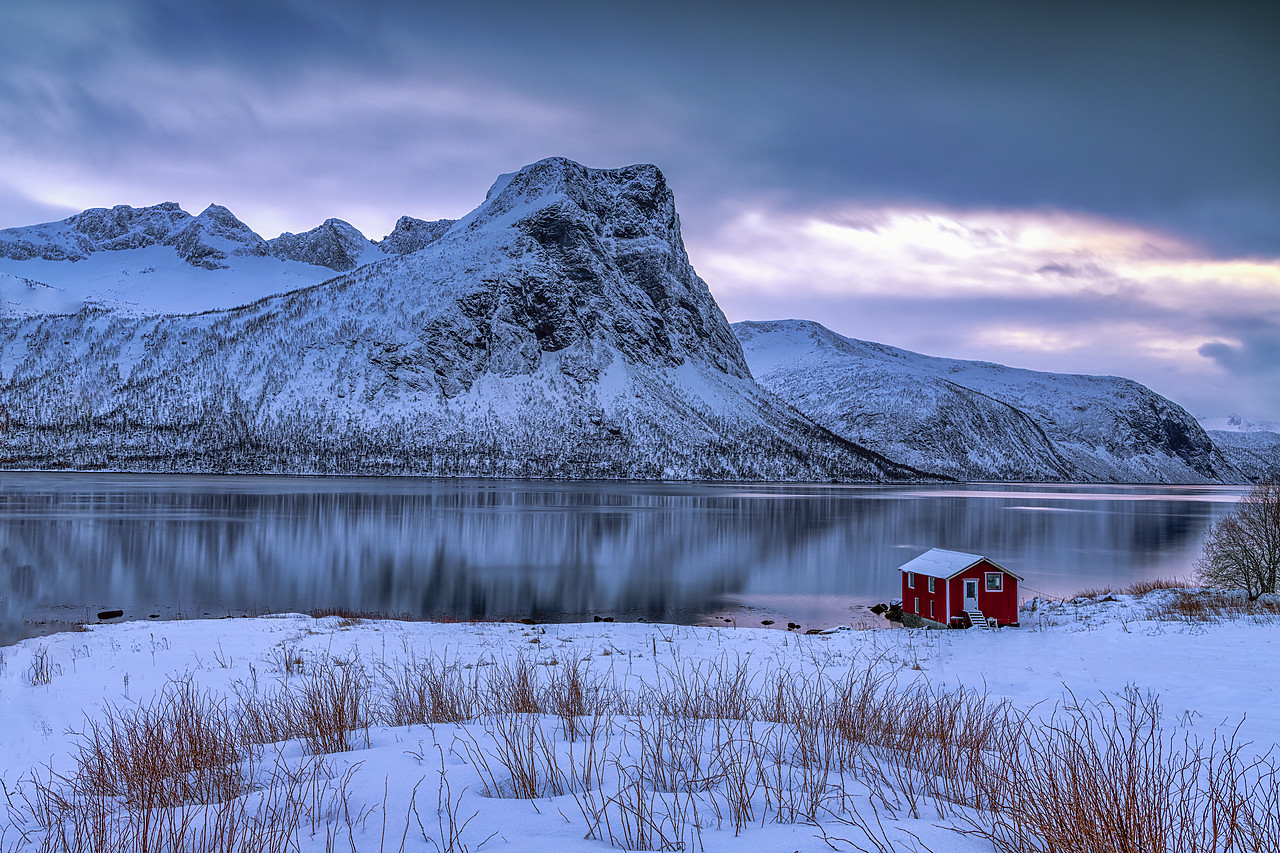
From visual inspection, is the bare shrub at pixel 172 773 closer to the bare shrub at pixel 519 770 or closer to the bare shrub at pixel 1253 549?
the bare shrub at pixel 519 770

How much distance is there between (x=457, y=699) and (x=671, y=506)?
90741mm

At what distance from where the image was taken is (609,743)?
6.23 metres

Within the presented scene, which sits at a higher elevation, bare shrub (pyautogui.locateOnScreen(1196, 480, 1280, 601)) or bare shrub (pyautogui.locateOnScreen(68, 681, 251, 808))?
bare shrub (pyautogui.locateOnScreen(68, 681, 251, 808))

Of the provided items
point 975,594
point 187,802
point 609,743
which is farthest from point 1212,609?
point 187,802

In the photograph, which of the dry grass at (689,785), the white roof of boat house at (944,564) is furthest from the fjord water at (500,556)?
the dry grass at (689,785)

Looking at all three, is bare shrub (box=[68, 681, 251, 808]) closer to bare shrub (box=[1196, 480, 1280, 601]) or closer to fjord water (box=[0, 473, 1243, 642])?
fjord water (box=[0, 473, 1243, 642])

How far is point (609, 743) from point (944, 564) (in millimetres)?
26012

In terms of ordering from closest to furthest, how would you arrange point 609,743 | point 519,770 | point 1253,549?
point 519,770, point 609,743, point 1253,549

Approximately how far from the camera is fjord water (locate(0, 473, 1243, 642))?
112 feet

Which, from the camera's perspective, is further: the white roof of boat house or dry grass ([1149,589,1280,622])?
the white roof of boat house

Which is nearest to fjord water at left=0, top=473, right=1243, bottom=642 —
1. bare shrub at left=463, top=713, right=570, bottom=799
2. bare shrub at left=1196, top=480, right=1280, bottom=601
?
bare shrub at left=1196, top=480, right=1280, bottom=601

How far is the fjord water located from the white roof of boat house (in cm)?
484

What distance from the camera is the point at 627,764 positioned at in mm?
5613

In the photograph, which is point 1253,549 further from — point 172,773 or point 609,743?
point 172,773
